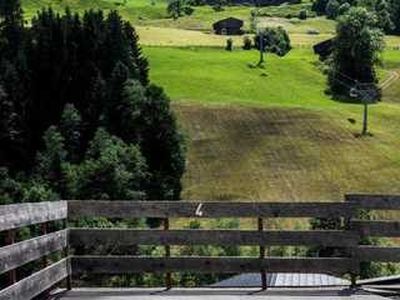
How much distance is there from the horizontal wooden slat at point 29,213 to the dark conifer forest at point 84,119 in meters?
64.8

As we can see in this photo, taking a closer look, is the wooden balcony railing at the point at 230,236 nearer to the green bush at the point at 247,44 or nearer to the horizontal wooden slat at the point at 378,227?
the horizontal wooden slat at the point at 378,227

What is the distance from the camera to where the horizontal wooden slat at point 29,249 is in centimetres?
1071

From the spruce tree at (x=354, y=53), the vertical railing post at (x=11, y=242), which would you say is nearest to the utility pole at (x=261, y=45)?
the spruce tree at (x=354, y=53)

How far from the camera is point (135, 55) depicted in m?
106

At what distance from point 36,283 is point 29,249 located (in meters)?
0.53

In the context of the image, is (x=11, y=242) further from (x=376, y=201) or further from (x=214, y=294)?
(x=376, y=201)

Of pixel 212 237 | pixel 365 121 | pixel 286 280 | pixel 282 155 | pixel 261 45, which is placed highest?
pixel 212 237

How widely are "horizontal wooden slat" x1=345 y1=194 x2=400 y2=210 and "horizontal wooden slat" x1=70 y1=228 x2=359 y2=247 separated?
485mm

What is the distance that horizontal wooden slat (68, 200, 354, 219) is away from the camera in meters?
13.8

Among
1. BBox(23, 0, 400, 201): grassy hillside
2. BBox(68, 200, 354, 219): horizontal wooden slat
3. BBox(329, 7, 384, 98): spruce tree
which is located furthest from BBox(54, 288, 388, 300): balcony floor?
BBox(329, 7, 384, 98): spruce tree

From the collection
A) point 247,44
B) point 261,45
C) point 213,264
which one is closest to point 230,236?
point 213,264

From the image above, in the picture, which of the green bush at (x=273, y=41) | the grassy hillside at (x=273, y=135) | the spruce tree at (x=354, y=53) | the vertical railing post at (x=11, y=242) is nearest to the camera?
the vertical railing post at (x=11, y=242)

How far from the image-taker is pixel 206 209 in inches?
545

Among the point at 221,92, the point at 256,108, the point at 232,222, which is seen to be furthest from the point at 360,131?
the point at 232,222
